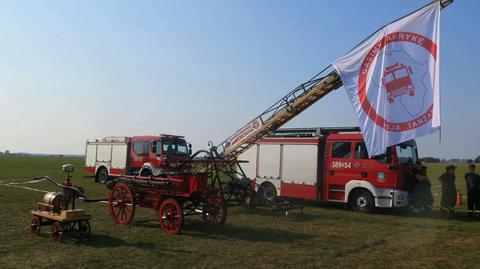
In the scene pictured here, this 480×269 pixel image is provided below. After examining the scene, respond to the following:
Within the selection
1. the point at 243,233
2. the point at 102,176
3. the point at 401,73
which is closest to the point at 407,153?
the point at 401,73

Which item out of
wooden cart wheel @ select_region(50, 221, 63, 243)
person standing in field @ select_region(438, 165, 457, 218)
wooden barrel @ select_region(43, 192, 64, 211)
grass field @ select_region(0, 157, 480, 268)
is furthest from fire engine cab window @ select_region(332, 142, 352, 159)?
wooden cart wheel @ select_region(50, 221, 63, 243)

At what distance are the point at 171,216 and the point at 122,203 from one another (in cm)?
179

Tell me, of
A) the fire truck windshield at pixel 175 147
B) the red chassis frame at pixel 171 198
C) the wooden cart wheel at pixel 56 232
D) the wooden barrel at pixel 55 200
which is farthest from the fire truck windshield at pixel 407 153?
the fire truck windshield at pixel 175 147

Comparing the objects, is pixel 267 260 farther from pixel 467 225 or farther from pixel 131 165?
pixel 131 165

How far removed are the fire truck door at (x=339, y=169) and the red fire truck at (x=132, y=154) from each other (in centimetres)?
547

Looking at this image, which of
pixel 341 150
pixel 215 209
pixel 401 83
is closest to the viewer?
pixel 401 83

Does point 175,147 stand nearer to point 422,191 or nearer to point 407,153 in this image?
point 407,153

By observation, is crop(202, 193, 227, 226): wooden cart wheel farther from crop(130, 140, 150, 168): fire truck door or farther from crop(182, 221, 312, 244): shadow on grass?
crop(130, 140, 150, 168): fire truck door

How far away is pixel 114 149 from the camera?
86.3 feet

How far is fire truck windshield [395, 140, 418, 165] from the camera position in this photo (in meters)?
14.4

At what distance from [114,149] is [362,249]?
65.2ft

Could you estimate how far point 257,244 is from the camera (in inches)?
363

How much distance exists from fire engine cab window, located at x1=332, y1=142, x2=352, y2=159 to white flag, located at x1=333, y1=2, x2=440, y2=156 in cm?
501

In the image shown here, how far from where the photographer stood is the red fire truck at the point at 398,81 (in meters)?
9.35
